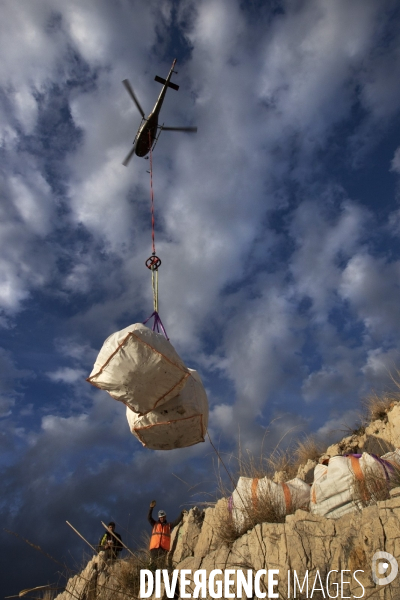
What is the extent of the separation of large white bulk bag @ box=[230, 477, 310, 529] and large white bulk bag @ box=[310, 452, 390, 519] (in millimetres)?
284

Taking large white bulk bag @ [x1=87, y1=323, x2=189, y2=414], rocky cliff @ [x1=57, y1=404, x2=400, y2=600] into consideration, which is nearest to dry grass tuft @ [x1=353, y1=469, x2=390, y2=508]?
rocky cliff @ [x1=57, y1=404, x2=400, y2=600]

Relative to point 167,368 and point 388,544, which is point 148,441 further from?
point 388,544

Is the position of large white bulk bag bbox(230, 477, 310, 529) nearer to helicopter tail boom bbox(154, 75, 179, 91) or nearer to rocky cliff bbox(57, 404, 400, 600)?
rocky cliff bbox(57, 404, 400, 600)

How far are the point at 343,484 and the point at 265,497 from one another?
91 centimetres

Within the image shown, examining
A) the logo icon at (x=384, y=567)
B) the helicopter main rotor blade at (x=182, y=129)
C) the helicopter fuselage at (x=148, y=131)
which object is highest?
the helicopter main rotor blade at (x=182, y=129)

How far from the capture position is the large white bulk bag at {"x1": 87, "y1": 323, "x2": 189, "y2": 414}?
3666 millimetres

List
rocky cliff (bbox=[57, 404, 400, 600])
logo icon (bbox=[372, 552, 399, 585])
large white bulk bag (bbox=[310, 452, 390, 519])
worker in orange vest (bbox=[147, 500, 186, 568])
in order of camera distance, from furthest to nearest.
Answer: worker in orange vest (bbox=[147, 500, 186, 568])
large white bulk bag (bbox=[310, 452, 390, 519])
rocky cliff (bbox=[57, 404, 400, 600])
logo icon (bbox=[372, 552, 399, 585])

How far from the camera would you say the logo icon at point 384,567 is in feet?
10.7

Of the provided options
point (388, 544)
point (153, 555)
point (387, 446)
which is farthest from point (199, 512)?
point (388, 544)

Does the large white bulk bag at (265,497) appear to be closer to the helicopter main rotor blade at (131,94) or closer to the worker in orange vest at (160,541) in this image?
the worker in orange vest at (160,541)

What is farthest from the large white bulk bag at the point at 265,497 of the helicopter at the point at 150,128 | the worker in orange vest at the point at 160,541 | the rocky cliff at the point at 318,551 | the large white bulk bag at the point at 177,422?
the helicopter at the point at 150,128

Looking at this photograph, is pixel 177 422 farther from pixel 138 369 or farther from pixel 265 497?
pixel 265 497

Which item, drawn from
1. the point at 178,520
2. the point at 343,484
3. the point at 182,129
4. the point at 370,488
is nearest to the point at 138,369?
the point at 343,484

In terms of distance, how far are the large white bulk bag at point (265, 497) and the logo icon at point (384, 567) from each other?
1.23 meters
